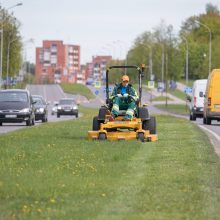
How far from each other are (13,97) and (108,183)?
30950 millimetres

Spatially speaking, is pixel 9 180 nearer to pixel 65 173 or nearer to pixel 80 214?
pixel 65 173

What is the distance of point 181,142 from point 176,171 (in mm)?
9825

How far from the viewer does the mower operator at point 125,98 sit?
86.4 ft

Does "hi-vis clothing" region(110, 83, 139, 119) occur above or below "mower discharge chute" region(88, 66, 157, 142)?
above

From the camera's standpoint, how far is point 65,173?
48.9 ft

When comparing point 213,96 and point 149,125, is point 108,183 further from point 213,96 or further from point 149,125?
point 213,96

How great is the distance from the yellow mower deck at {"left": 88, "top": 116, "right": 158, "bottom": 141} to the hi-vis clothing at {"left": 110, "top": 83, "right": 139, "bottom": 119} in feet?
0.70

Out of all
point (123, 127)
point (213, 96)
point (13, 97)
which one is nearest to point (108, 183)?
point (123, 127)

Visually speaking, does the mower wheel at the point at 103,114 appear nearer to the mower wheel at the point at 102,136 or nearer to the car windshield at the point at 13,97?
the mower wheel at the point at 102,136

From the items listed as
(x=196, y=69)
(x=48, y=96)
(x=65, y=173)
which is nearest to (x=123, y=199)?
(x=65, y=173)

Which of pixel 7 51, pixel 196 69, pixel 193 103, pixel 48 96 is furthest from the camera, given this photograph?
pixel 196 69

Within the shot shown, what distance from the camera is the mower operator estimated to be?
1037 inches

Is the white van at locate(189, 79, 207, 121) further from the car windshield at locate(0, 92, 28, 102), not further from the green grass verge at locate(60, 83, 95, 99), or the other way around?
the green grass verge at locate(60, 83, 95, 99)

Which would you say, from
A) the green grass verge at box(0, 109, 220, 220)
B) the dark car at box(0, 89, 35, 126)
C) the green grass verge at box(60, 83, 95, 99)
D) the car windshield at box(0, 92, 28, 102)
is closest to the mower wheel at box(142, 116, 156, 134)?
the green grass verge at box(0, 109, 220, 220)
